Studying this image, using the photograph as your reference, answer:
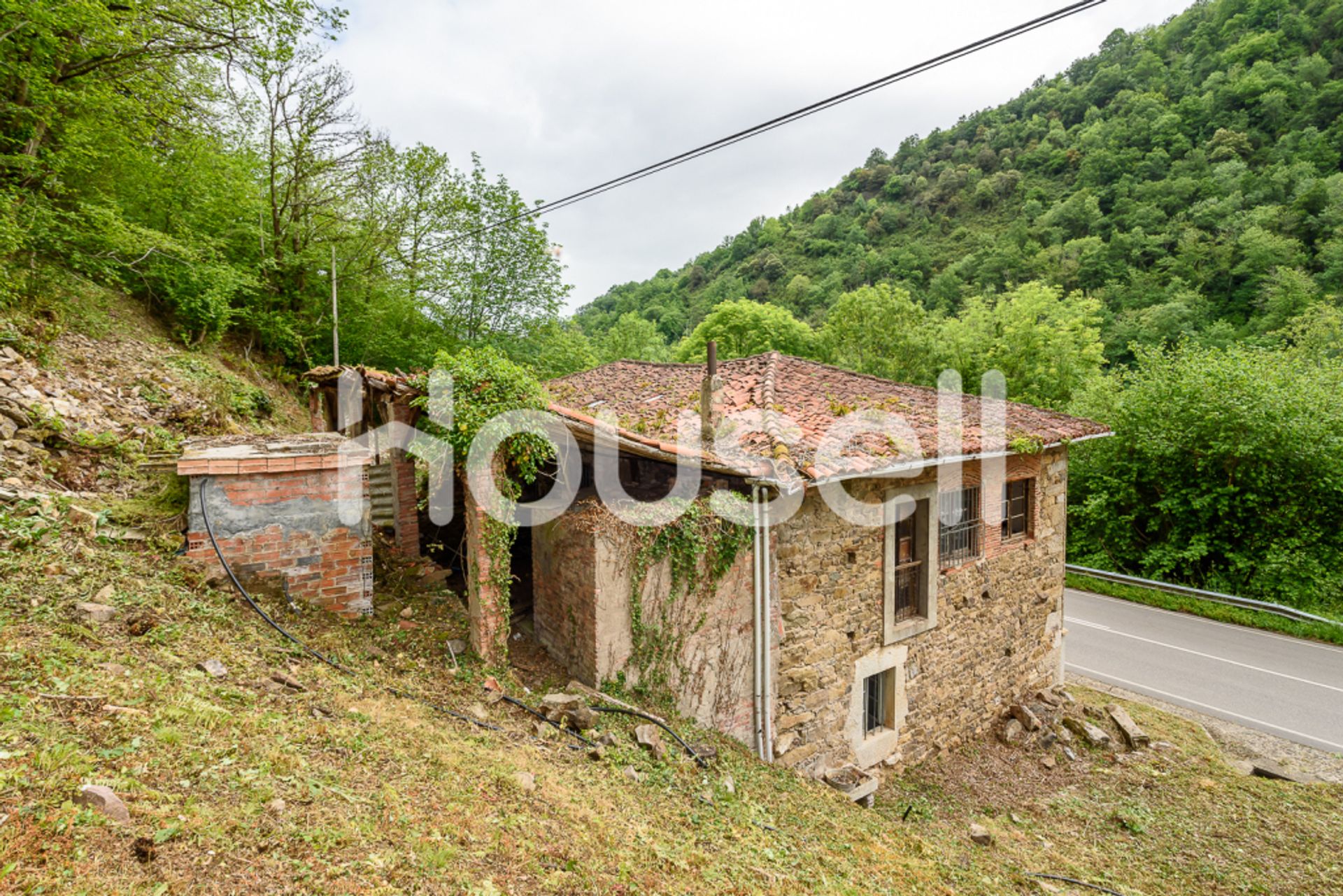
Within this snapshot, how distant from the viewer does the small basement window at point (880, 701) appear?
7.68 meters

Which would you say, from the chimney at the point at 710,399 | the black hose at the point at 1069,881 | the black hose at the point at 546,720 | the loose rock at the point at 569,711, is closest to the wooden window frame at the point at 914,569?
the chimney at the point at 710,399

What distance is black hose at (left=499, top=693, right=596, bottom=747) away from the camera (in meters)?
4.90

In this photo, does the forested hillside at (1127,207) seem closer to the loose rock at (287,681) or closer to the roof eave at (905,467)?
the roof eave at (905,467)

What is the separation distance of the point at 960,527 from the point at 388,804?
773 centimetres

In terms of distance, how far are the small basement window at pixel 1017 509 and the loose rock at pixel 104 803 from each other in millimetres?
10004

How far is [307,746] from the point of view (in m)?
3.41

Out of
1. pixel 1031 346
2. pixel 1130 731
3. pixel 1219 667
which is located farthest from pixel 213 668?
pixel 1031 346

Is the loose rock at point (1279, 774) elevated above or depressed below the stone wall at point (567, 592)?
below

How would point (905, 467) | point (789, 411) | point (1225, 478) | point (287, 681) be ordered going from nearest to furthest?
1. point (287, 681)
2. point (905, 467)
3. point (789, 411)
4. point (1225, 478)

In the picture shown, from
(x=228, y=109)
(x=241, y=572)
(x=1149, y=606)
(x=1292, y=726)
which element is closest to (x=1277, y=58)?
(x=1149, y=606)

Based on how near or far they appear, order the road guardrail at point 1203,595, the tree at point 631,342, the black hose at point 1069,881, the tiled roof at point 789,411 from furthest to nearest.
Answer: the tree at point 631,342, the road guardrail at point 1203,595, the tiled roof at point 789,411, the black hose at point 1069,881

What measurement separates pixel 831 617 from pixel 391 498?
6.29 m

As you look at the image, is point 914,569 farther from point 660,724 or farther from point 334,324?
point 334,324

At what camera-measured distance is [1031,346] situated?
2495cm
